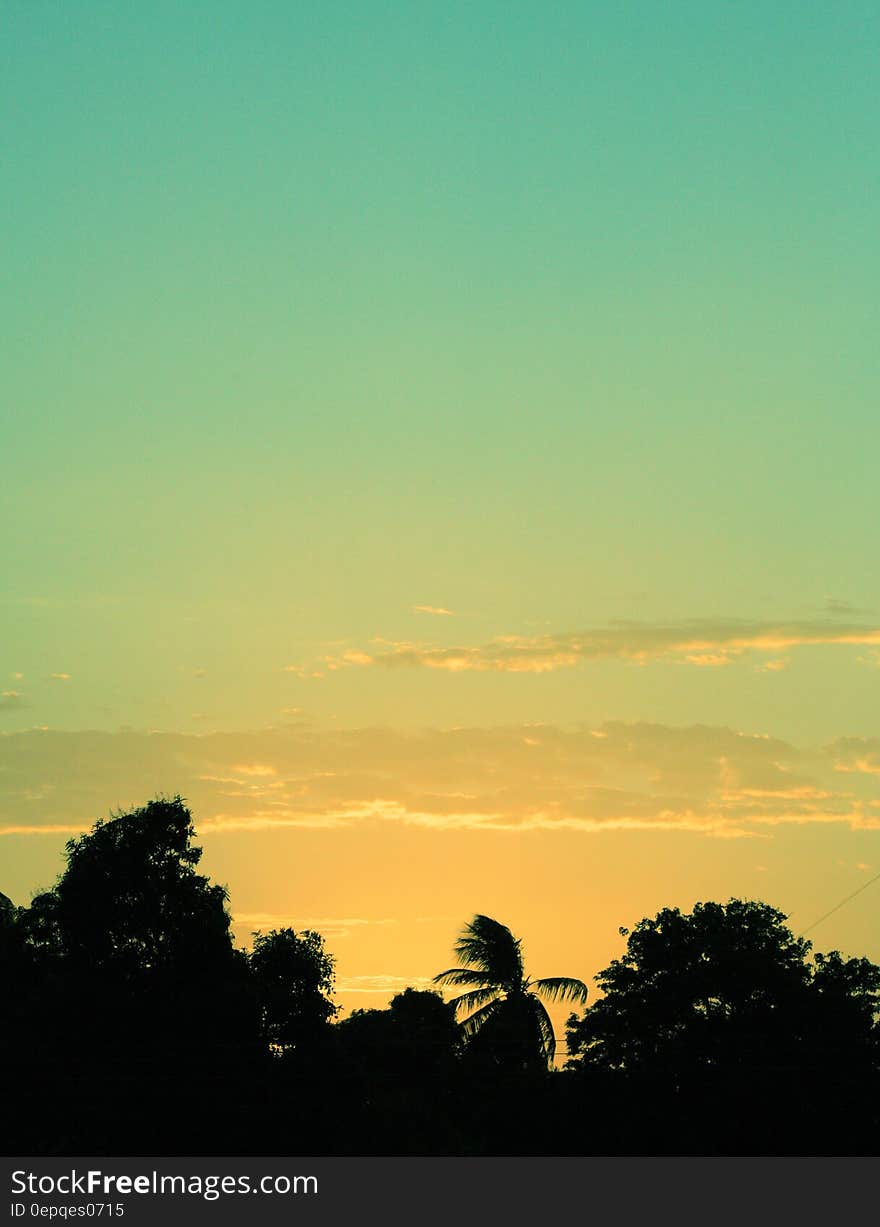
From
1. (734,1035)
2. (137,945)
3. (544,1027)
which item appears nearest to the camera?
(137,945)

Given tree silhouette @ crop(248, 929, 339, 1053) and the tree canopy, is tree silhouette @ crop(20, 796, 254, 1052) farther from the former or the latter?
the tree canopy

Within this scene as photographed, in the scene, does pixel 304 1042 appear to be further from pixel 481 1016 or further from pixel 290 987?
pixel 481 1016

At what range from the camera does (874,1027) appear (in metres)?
44.2

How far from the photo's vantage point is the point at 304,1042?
36.6 m

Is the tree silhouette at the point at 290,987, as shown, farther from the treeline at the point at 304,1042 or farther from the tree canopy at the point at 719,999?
the tree canopy at the point at 719,999

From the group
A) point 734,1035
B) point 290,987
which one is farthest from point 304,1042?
point 734,1035

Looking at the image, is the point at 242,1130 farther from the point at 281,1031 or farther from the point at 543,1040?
the point at 543,1040

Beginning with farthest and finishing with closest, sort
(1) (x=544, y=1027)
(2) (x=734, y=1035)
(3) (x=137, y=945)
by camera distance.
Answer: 1. (1) (x=544, y=1027)
2. (2) (x=734, y=1035)
3. (3) (x=137, y=945)

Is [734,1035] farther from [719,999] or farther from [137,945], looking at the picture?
[137,945]

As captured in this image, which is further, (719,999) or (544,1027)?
(544,1027)

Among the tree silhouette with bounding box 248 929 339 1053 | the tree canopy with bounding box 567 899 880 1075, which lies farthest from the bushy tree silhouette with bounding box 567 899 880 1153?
the tree silhouette with bounding box 248 929 339 1053

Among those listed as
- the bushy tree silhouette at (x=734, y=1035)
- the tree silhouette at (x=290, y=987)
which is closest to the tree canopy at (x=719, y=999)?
the bushy tree silhouette at (x=734, y=1035)
